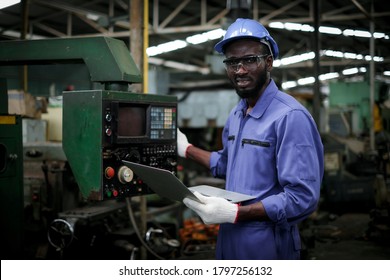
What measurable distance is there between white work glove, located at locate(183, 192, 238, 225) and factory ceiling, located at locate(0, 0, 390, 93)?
49.9 inches

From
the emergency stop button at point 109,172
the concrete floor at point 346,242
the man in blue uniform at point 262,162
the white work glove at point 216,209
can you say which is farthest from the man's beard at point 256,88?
the concrete floor at point 346,242

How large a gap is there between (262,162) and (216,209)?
0.24 meters

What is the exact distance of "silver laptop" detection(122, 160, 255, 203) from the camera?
1354 millimetres

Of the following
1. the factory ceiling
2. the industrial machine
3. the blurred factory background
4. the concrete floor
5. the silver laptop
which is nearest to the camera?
the silver laptop

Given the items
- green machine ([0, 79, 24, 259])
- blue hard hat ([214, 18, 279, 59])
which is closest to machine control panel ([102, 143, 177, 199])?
blue hard hat ([214, 18, 279, 59])

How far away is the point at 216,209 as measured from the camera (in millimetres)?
1411

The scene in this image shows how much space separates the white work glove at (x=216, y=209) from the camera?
1.41 m

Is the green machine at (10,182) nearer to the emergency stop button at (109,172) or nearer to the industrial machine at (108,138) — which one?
the industrial machine at (108,138)

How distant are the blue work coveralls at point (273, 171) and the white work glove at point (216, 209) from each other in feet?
0.35

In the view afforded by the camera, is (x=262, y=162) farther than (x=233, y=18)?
No

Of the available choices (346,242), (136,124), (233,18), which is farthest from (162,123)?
(346,242)

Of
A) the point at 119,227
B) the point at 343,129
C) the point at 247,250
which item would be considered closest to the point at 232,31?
the point at 247,250

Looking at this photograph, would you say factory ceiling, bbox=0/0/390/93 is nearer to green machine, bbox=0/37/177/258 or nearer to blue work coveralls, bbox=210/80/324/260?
green machine, bbox=0/37/177/258

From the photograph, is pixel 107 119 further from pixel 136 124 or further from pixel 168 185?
pixel 168 185
